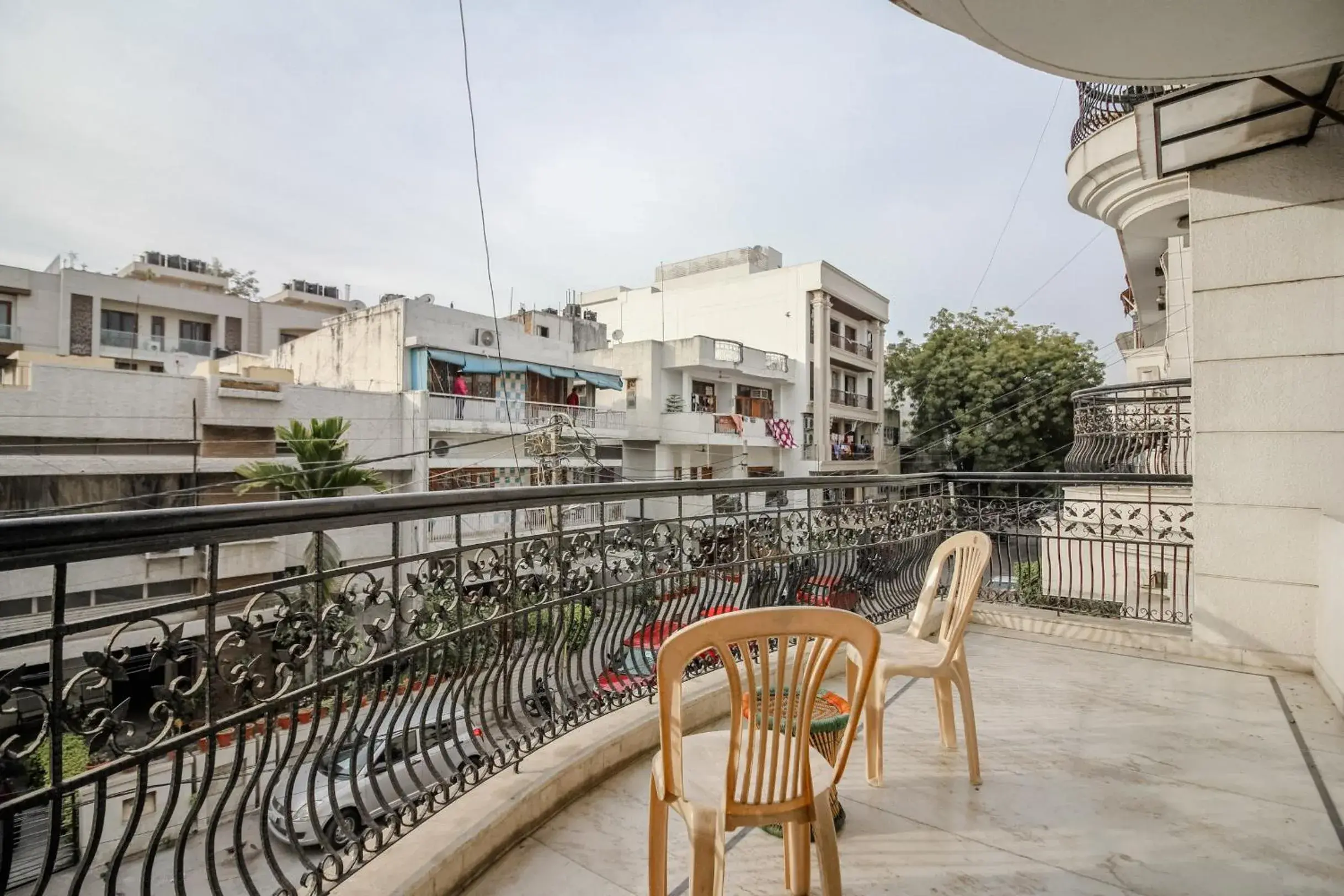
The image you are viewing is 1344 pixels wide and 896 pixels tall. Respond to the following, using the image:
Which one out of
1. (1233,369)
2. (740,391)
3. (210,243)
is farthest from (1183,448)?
(210,243)

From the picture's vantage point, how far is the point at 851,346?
27734mm

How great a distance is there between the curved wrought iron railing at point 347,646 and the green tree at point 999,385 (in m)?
19.9

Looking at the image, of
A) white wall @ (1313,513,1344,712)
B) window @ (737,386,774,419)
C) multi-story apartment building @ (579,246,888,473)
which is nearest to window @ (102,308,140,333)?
multi-story apartment building @ (579,246,888,473)

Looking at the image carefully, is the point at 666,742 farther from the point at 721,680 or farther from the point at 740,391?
the point at 740,391

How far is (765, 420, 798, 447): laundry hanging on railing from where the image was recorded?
79.2ft

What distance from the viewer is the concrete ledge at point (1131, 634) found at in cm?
374

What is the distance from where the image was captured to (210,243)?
30.5m

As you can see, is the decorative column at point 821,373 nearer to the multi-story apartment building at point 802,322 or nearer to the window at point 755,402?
the multi-story apartment building at point 802,322

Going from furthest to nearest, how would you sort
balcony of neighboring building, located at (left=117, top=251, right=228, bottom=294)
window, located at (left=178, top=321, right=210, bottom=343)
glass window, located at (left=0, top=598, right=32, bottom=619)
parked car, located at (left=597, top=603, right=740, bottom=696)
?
balcony of neighboring building, located at (left=117, top=251, right=228, bottom=294), window, located at (left=178, top=321, right=210, bottom=343), glass window, located at (left=0, top=598, right=32, bottom=619), parked car, located at (left=597, top=603, right=740, bottom=696)

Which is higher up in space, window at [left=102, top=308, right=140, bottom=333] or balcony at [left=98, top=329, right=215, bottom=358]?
window at [left=102, top=308, right=140, bottom=333]

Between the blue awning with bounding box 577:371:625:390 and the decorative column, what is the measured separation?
851cm

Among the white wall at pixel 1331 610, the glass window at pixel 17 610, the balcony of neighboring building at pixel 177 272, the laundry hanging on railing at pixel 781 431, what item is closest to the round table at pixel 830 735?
the white wall at pixel 1331 610

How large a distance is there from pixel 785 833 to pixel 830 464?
24.9m

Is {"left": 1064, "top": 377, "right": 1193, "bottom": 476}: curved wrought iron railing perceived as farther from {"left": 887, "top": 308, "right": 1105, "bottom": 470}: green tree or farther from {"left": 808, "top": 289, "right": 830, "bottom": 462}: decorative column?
{"left": 808, "top": 289, "right": 830, "bottom": 462}: decorative column
